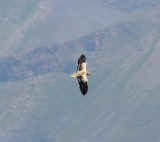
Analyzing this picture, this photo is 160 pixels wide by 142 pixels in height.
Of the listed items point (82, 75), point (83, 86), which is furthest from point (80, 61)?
point (83, 86)

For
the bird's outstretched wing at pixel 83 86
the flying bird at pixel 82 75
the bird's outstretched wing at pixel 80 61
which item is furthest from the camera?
the bird's outstretched wing at pixel 80 61

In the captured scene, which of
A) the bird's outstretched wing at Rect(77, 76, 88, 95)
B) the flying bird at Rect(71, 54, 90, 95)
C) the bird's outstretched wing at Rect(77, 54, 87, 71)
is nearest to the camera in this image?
the flying bird at Rect(71, 54, 90, 95)

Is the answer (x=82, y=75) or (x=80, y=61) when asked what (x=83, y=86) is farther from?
(x=80, y=61)

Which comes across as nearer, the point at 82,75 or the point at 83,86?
the point at 82,75

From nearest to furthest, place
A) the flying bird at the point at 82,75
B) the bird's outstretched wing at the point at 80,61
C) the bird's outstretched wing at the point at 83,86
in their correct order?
the flying bird at the point at 82,75, the bird's outstretched wing at the point at 83,86, the bird's outstretched wing at the point at 80,61

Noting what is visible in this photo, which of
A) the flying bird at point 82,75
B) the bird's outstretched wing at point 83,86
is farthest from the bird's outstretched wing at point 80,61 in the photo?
the bird's outstretched wing at point 83,86

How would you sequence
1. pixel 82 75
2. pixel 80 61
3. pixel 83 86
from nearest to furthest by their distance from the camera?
pixel 82 75, pixel 83 86, pixel 80 61

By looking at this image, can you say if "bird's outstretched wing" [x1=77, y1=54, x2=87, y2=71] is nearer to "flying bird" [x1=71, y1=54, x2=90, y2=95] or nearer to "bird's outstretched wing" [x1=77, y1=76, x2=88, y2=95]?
"flying bird" [x1=71, y1=54, x2=90, y2=95]

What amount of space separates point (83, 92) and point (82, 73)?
52.5 inches

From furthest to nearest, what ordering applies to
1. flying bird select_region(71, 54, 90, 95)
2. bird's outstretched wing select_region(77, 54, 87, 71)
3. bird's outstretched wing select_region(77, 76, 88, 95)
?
bird's outstretched wing select_region(77, 54, 87, 71), bird's outstretched wing select_region(77, 76, 88, 95), flying bird select_region(71, 54, 90, 95)

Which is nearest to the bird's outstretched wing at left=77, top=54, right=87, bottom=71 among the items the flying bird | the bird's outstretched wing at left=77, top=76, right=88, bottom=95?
the flying bird

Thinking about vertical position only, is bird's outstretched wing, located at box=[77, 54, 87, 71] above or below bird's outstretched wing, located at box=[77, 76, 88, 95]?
above

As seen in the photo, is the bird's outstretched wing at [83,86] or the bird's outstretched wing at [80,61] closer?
the bird's outstretched wing at [83,86]

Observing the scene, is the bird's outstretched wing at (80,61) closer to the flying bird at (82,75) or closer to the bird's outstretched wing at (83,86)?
the flying bird at (82,75)
